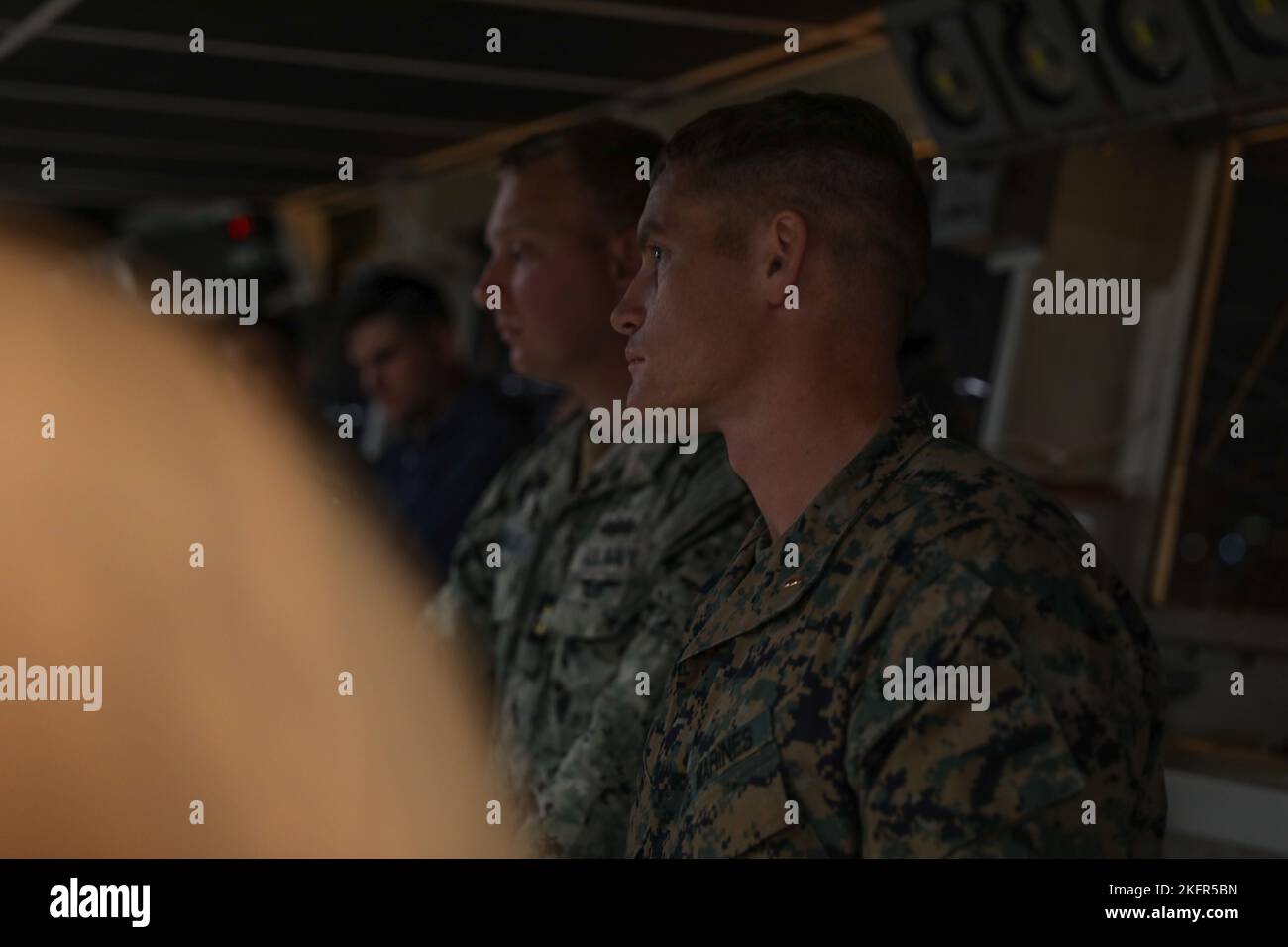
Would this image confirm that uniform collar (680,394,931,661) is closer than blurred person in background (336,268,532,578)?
Yes

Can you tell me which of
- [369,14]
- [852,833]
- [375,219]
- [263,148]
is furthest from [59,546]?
[375,219]

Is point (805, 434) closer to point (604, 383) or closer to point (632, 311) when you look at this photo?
point (632, 311)

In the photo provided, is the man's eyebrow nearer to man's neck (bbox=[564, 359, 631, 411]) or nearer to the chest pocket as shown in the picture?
the chest pocket

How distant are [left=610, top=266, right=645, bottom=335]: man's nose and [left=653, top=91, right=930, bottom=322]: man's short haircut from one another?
4.8 inches

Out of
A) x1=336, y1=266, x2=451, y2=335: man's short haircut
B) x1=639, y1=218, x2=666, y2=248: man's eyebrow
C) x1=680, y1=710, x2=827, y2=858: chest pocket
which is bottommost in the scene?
x1=680, y1=710, x2=827, y2=858: chest pocket

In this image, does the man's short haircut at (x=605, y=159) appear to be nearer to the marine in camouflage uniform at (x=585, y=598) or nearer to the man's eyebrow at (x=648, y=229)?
the marine in camouflage uniform at (x=585, y=598)

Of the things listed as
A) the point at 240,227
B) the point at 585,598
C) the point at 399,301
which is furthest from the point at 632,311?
the point at 240,227

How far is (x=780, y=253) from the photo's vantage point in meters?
1.39

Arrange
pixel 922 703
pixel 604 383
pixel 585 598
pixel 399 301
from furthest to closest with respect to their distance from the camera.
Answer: pixel 399 301, pixel 604 383, pixel 585 598, pixel 922 703

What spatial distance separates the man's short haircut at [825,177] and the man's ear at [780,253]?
0.5 inches

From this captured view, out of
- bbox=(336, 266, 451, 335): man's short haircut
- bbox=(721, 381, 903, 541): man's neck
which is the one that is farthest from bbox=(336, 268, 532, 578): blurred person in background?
bbox=(721, 381, 903, 541): man's neck

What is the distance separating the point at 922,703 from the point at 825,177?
50 centimetres

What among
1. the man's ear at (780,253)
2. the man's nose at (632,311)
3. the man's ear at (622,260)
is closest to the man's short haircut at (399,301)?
the man's ear at (622,260)

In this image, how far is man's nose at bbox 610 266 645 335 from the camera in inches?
59.9
